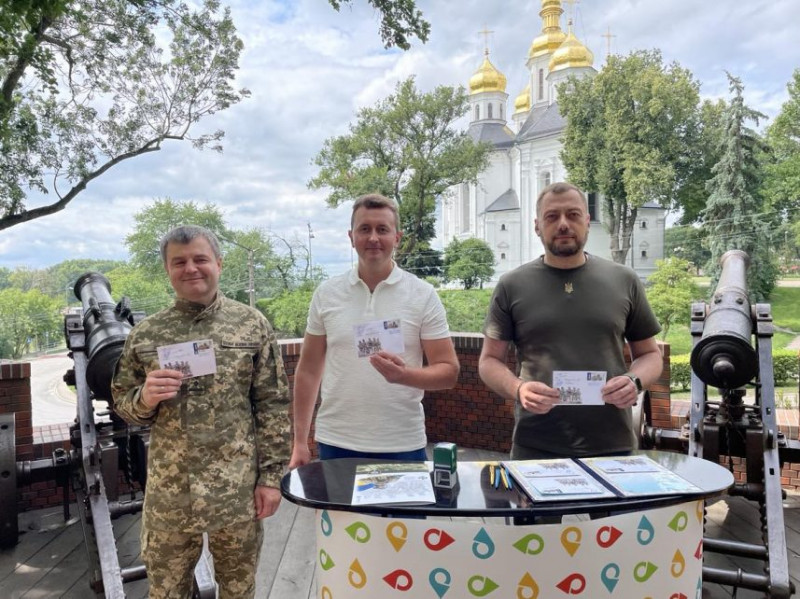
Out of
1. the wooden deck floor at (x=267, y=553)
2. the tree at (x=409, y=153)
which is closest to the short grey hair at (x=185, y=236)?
the wooden deck floor at (x=267, y=553)

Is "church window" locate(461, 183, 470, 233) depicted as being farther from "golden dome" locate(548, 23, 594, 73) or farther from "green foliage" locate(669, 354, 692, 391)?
"green foliage" locate(669, 354, 692, 391)

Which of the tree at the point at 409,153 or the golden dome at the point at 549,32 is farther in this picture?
the golden dome at the point at 549,32

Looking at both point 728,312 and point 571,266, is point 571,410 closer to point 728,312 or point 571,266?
point 571,266

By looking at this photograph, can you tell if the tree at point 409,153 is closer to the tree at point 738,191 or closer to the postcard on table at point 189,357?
the tree at point 738,191

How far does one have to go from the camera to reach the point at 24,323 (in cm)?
1147

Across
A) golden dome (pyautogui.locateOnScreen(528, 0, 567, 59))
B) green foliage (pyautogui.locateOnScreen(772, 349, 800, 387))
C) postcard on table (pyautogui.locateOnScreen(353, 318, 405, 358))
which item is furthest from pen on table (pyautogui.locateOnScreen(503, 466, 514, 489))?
golden dome (pyautogui.locateOnScreen(528, 0, 567, 59))

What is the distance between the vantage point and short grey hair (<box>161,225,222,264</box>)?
1.73 m

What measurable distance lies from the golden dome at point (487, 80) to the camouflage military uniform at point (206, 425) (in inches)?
2141

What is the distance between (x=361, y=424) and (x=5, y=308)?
1489 cm

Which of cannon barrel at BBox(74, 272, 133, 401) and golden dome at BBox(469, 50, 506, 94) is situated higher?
golden dome at BBox(469, 50, 506, 94)

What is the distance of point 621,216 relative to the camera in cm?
3453

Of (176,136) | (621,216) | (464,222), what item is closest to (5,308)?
(176,136)

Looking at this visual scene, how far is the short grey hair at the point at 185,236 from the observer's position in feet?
5.67

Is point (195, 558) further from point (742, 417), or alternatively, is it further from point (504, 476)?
point (742, 417)
